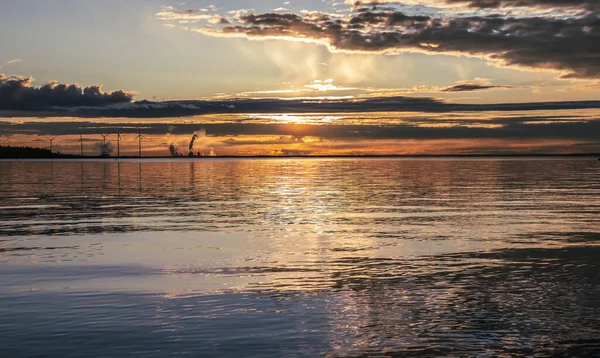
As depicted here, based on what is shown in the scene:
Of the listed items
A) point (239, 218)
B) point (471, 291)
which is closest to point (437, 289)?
point (471, 291)

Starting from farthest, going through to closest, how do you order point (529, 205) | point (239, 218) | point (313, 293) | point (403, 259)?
point (529, 205) → point (239, 218) → point (403, 259) → point (313, 293)

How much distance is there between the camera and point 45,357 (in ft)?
49.1

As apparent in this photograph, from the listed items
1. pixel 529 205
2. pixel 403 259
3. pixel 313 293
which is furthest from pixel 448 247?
pixel 529 205

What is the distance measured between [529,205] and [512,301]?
37.5 metres

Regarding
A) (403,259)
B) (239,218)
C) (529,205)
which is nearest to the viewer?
(403,259)

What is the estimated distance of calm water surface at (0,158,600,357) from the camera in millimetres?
16125

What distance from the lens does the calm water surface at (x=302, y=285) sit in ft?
52.9

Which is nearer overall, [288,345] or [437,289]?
[288,345]

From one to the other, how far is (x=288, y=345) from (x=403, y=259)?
13648 millimetres

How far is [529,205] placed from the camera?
182 ft

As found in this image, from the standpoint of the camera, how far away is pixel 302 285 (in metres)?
23.0

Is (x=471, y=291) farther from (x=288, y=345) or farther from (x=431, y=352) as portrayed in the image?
(x=288, y=345)

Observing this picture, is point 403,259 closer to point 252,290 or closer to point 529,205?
point 252,290

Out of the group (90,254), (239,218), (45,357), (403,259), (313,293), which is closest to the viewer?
(45,357)
